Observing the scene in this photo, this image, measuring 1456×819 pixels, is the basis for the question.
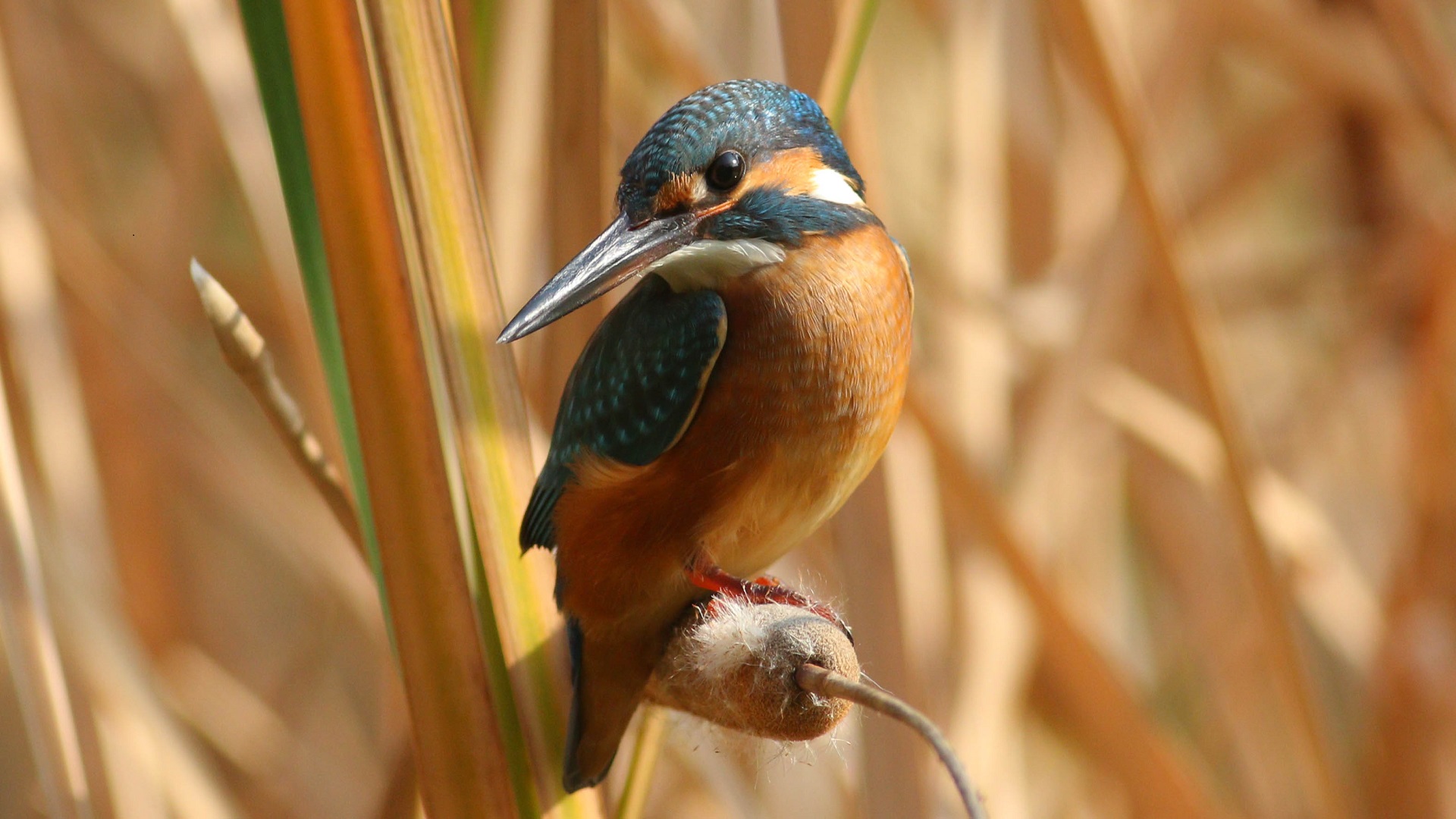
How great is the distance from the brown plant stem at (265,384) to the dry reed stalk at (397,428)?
0.11 meters

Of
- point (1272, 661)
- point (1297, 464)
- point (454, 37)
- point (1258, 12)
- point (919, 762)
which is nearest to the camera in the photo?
point (454, 37)

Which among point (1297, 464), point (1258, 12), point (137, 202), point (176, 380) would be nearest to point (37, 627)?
point (176, 380)

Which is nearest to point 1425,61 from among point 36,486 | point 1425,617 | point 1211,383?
point 1211,383

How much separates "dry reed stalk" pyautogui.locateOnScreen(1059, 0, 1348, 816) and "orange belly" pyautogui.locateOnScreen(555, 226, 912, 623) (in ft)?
1.39

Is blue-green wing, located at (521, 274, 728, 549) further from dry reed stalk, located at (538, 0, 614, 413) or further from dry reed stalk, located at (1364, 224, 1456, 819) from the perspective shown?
dry reed stalk, located at (1364, 224, 1456, 819)

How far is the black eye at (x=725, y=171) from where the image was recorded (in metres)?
0.97

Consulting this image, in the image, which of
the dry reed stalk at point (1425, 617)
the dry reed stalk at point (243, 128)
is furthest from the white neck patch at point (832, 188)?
the dry reed stalk at point (1425, 617)

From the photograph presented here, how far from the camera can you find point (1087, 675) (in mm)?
1499

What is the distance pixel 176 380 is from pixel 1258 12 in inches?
68.9

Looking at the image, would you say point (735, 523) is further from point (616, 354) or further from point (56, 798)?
point (56, 798)

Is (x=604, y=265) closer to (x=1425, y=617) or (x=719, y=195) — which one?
(x=719, y=195)

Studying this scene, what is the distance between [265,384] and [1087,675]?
107cm

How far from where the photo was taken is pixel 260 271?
2012 mm

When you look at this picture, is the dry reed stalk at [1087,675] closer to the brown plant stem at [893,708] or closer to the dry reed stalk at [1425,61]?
the brown plant stem at [893,708]
